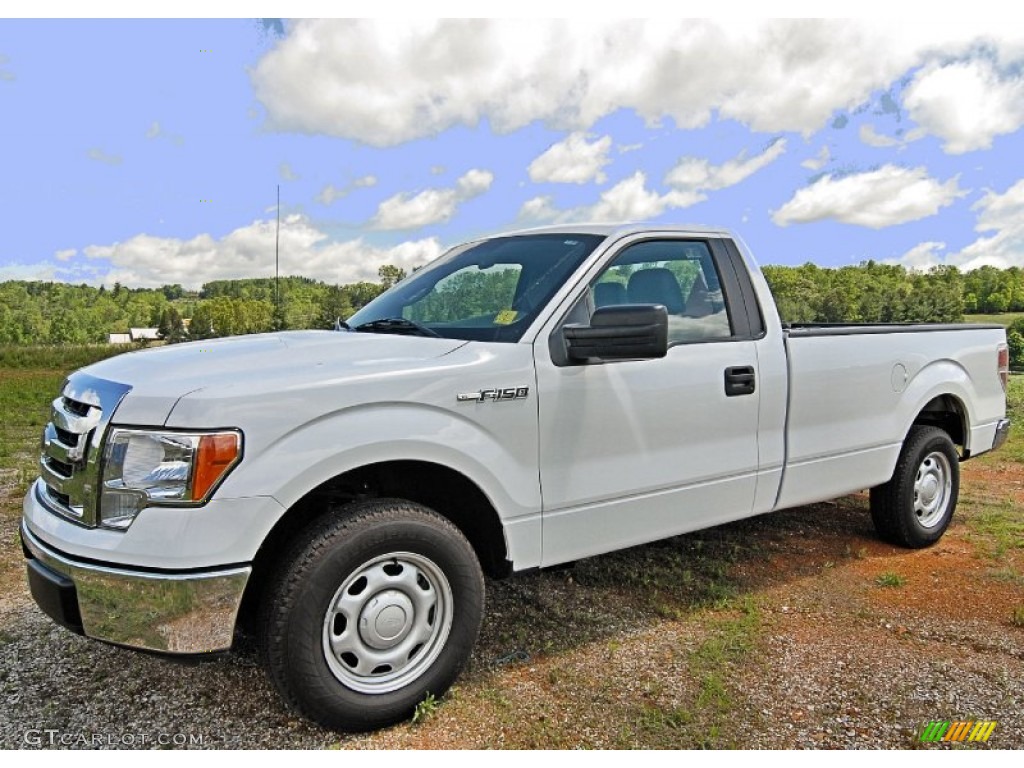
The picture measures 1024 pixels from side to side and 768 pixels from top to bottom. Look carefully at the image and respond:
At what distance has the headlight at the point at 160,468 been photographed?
2.77 meters

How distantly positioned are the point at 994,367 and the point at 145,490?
5.78 m

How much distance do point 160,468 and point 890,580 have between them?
411cm

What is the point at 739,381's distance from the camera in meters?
4.19

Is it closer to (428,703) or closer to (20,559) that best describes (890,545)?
(428,703)

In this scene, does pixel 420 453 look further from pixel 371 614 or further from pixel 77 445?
pixel 77 445

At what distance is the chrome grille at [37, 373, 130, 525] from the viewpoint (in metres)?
2.92

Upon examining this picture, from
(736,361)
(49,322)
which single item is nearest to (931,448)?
(736,361)

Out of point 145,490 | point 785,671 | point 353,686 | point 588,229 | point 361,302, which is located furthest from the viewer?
point 361,302

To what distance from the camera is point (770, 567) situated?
508 cm

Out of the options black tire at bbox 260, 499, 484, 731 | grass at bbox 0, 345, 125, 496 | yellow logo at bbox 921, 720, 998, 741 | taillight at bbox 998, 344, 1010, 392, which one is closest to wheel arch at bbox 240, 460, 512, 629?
black tire at bbox 260, 499, 484, 731

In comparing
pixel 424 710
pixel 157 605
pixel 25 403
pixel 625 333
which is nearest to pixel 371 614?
pixel 424 710

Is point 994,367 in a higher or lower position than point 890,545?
higher

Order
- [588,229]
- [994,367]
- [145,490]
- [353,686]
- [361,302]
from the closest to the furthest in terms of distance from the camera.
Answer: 1. [145,490]
2. [353,686]
3. [588,229]
4. [361,302]
5. [994,367]

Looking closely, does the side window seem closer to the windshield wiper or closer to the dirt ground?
the windshield wiper
